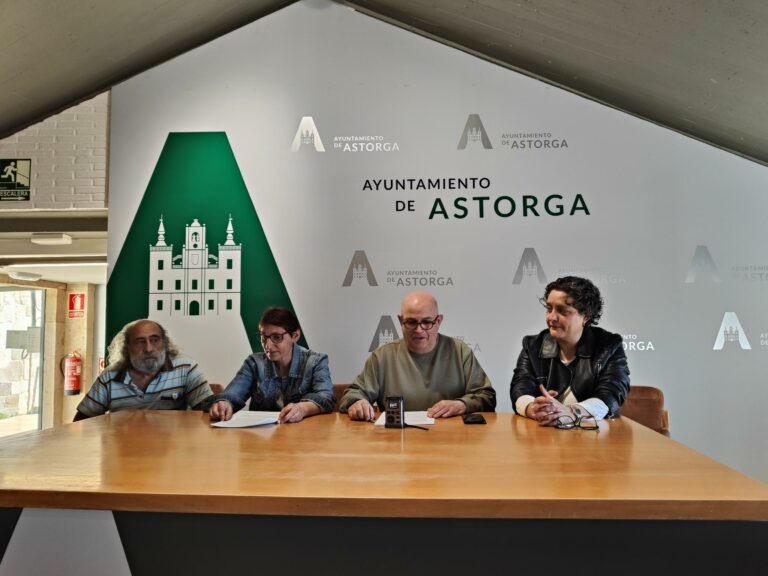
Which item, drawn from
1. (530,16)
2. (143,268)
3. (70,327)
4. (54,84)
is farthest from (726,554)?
(70,327)

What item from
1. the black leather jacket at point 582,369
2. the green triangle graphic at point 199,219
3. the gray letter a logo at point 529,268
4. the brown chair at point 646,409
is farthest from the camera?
the green triangle graphic at point 199,219

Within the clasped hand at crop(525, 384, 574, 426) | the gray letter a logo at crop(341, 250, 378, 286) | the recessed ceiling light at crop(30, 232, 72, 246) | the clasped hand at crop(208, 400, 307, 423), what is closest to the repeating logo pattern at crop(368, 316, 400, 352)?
the gray letter a logo at crop(341, 250, 378, 286)

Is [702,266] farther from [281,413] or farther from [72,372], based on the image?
[72,372]

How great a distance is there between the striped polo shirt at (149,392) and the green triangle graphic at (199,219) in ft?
3.80

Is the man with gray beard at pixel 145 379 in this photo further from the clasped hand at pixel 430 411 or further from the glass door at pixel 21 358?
the glass door at pixel 21 358

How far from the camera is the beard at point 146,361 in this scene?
9.39 feet

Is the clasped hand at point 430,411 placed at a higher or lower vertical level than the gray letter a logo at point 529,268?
lower

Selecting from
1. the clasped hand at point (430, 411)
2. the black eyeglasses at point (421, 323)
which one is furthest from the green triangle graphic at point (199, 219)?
the clasped hand at point (430, 411)

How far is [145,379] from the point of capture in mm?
2857

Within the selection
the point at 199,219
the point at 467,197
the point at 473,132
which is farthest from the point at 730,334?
the point at 199,219

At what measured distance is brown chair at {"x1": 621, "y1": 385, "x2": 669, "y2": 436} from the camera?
2.69 m

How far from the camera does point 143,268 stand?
4125mm

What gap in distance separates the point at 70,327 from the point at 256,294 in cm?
202

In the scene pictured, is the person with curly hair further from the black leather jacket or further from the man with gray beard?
the man with gray beard
